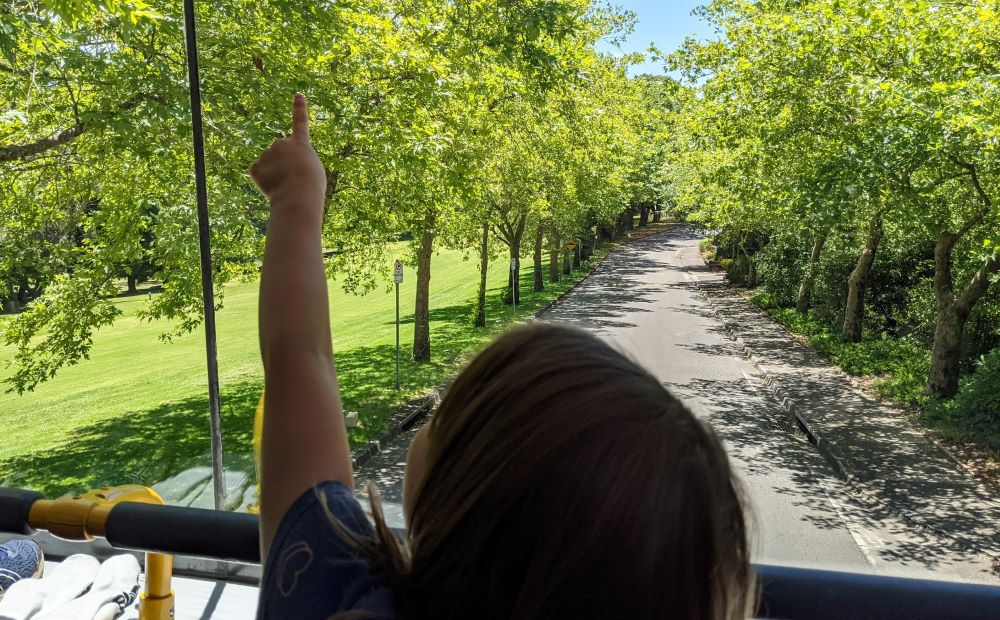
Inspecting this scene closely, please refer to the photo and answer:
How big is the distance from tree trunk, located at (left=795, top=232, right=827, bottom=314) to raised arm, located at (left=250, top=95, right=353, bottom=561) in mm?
12963

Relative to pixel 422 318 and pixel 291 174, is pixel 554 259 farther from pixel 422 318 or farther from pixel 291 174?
pixel 291 174

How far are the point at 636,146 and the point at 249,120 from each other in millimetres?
10421

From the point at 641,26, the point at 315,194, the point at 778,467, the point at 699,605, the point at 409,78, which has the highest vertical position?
the point at 641,26

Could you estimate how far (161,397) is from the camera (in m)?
8.23

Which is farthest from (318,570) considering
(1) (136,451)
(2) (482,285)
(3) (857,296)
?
(2) (482,285)

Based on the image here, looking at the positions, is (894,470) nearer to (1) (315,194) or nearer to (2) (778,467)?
(2) (778,467)

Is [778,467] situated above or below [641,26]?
below

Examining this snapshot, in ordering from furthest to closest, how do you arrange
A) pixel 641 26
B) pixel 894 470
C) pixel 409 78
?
pixel 641 26, pixel 894 470, pixel 409 78

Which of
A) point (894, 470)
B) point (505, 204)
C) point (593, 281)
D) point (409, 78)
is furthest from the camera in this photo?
point (593, 281)

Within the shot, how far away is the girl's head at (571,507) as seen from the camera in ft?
1.14

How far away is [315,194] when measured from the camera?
1.82 feet

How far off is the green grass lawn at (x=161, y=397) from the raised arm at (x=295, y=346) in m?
0.09

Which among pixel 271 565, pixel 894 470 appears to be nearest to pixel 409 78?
pixel 894 470

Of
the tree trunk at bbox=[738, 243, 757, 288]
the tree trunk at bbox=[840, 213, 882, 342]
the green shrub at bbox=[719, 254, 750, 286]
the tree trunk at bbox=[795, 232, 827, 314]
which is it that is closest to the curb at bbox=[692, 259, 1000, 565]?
the tree trunk at bbox=[840, 213, 882, 342]
